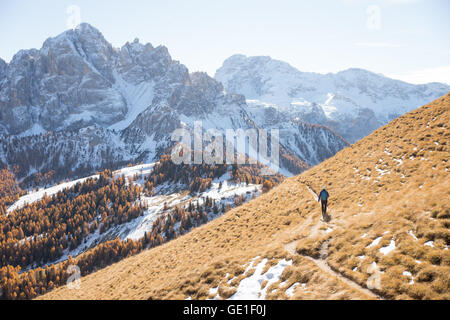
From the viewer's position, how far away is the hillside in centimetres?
1319

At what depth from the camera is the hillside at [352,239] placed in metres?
13.2

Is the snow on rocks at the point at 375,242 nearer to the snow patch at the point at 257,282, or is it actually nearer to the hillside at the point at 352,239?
the hillside at the point at 352,239

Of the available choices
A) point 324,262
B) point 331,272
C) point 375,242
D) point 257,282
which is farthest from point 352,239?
point 257,282

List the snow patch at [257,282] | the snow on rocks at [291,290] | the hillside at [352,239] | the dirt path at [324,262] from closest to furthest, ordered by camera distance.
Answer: the dirt path at [324,262]
the hillside at [352,239]
the snow on rocks at [291,290]
the snow patch at [257,282]

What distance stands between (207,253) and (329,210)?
15212mm

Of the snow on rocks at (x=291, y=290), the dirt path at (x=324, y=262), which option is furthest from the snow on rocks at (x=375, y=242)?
the snow on rocks at (x=291, y=290)

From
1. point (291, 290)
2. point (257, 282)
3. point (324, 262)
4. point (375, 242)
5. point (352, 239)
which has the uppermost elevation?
point (375, 242)

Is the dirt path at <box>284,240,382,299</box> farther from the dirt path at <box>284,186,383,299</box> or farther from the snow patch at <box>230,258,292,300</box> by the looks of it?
the snow patch at <box>230,258,292,300</box>

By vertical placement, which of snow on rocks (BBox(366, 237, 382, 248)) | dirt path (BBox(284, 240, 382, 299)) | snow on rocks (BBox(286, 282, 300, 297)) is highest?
snow on rocks (BBox(366, 237, 382, 248))

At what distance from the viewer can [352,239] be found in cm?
1758

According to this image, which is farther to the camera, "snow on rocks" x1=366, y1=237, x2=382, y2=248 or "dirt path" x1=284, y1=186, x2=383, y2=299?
"snow on rocks" x1=366, y1=237, x2=382, y2=248

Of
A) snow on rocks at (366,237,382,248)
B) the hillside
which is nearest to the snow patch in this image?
the hillside

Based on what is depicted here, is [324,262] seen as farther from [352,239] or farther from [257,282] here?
[257,282]
